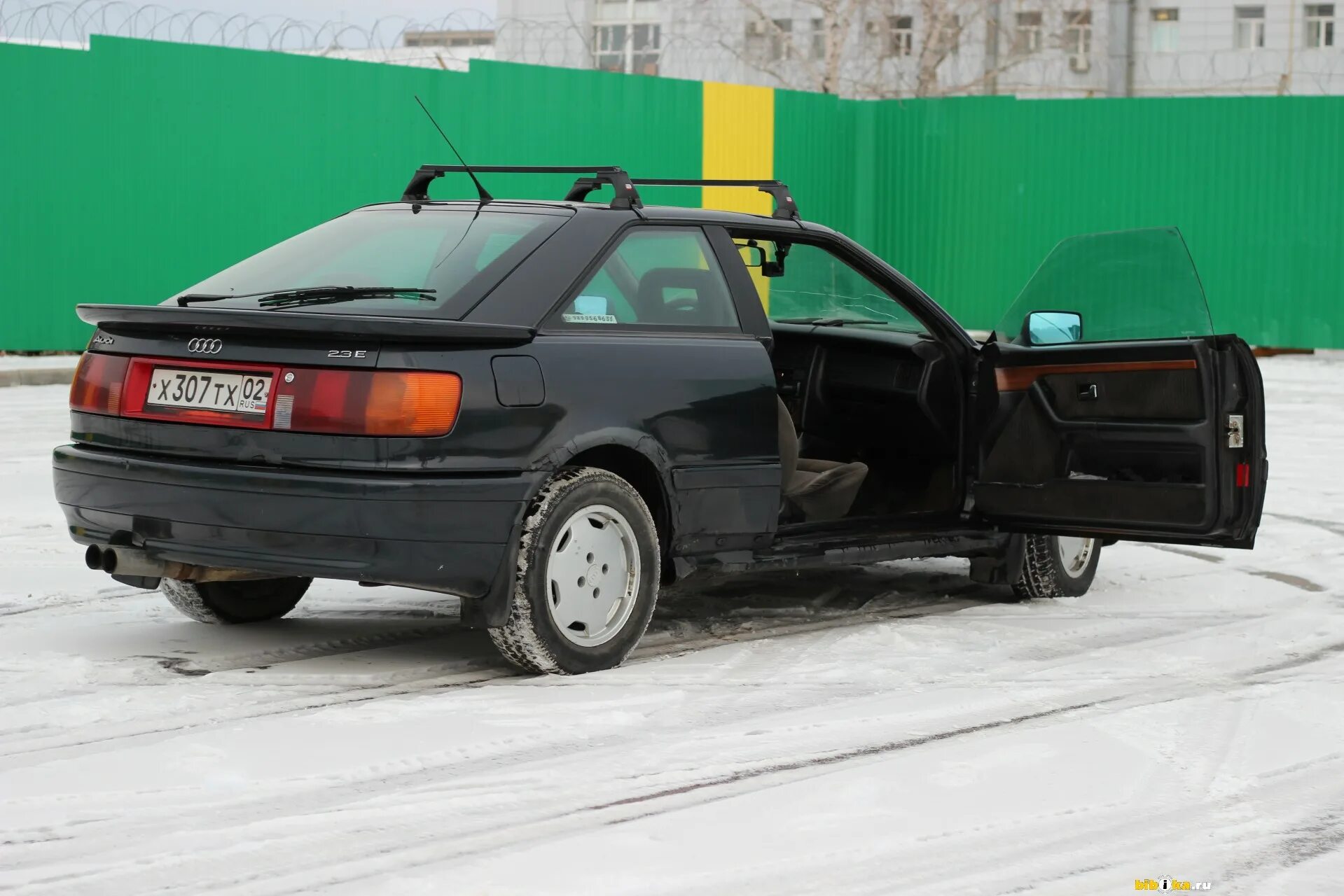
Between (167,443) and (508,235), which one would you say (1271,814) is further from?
(167,443)

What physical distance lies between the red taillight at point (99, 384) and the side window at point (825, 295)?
246 centimetres

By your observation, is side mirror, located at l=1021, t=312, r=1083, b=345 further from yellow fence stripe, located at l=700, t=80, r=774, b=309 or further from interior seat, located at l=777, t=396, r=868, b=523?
yellow fence stripe, located at l=700, t=80, r=774, b=309

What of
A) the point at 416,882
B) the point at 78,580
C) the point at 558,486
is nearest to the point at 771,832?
the point at 416,882

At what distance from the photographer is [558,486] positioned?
5445mm

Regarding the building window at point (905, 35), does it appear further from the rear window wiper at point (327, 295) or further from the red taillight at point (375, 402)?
the red taillight at point (375, 402)

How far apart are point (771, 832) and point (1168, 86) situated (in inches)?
2256

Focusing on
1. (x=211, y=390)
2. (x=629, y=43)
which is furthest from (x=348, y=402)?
(x=629, y=43)

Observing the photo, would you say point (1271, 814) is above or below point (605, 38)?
below

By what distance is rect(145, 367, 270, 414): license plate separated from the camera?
5.27m

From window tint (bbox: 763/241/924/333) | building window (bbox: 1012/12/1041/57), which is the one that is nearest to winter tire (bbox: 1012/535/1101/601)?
window tint (bbox: 763/241/924/333)

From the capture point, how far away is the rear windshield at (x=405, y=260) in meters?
5.51

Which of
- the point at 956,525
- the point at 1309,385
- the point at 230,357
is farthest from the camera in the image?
the point at 1309,385

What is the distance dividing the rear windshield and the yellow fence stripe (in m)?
16.2

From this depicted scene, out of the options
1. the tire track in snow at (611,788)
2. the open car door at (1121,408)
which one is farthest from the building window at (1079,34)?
the tire track in snow at (611,788)
